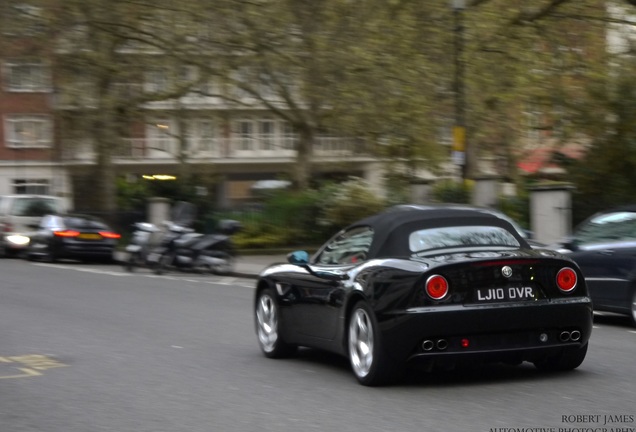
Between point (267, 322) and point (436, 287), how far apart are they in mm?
3015

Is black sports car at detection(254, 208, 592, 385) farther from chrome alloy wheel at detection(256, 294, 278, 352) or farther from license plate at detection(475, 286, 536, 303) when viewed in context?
chrome alloy wheel at detection(256, 294, 278, 352)

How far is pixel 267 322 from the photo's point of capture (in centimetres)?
1105

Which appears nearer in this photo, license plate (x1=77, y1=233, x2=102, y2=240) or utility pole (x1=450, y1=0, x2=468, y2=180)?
utility pole (x1=450, y1=0, x2=468, y2=180)

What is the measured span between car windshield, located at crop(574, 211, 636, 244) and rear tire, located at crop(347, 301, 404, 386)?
5.79m

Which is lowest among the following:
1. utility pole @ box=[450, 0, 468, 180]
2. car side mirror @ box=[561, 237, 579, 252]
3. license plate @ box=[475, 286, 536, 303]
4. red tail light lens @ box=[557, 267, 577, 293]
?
car side mirror @ box=[561, 237, 579, 252]

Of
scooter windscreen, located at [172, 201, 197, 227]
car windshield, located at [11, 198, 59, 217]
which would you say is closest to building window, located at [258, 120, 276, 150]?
car windshield, located at [11, 198, 59, 217]

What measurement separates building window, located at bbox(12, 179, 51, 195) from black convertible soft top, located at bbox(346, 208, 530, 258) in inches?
2292

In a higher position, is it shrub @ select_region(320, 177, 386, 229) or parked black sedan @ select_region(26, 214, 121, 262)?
shrub @ select_region(320, 177, 386, 229)

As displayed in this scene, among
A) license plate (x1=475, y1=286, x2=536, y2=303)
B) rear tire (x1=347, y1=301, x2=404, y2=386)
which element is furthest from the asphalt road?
license plate (x1=475, y1=286, x2=536, y2=303)

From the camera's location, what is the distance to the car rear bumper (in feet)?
27.5

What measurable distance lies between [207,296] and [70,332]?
5.48 m

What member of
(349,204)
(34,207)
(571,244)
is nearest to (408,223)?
(571,244)

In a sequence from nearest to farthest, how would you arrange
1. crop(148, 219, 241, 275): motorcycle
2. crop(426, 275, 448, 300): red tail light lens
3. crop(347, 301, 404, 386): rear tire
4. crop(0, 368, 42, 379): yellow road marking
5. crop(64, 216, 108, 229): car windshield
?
crop(426, 275, 448, 300): red tail light lens
crop(347, 301, 404, 386): rear tire
crop(0, 368, 42, 379): yellow road marking
crop(148, 219, 241, 275): motorcycle
crop(64, 216, 108, 229): car windshield

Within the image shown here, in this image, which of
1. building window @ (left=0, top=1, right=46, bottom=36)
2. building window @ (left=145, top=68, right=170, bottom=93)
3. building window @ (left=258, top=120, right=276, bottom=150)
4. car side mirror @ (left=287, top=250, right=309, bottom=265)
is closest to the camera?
car side mirror @ (left=287, top=250, right=309, bottom=265)
